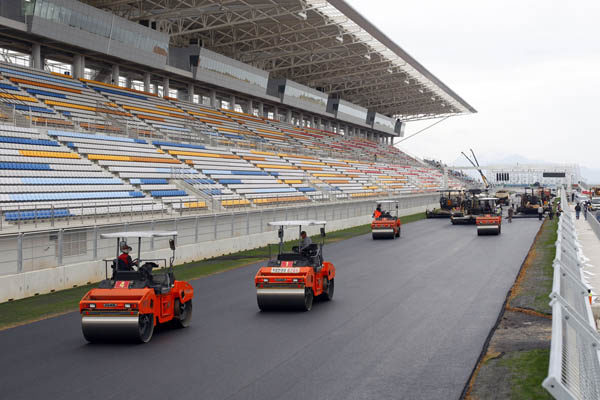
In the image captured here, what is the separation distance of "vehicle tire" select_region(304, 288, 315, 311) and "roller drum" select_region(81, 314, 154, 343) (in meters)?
3.99

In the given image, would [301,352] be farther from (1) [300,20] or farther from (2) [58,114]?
(1) [300,20]

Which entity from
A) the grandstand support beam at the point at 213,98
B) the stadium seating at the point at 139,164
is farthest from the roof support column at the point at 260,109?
the stadium seating at the point at 139,164

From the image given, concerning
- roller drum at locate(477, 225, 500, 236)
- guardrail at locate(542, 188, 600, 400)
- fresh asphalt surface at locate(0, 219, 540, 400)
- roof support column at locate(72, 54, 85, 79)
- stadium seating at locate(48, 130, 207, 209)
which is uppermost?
roof support column at locate(72, 54, 85, 79)

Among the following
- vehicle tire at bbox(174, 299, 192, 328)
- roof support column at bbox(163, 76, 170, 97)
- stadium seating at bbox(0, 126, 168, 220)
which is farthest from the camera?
roof support column at bbox(163, 76, 170, 97)

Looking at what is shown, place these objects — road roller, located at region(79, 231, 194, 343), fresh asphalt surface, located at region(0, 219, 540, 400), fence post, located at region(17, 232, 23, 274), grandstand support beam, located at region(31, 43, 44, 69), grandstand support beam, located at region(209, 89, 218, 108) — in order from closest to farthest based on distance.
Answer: fresh asphalt surface, located at region(0, 219, 540, 400)
road roller, located at region(79, 231, 194, 343)
fence post, located at region(17, 232, 23, 274)
grandstand support beam, located at region(31, 43, 44, 69)
grandstand support beam, located at region(209, 89, 218, 108)

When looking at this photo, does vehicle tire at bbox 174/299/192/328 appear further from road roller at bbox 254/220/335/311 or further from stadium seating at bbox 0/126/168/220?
stadium seating at bbox 0/126/168/220

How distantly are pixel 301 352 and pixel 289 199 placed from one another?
83.9ft

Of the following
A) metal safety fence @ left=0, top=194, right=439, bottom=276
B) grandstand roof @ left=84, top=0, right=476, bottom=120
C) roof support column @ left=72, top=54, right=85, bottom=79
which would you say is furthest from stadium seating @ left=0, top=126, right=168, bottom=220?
grandstand roof @ left=84, top=0, right=476, bottom=120

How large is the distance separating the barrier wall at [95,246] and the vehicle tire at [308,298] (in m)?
7.60

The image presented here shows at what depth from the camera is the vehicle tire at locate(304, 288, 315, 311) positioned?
12961 millimetres

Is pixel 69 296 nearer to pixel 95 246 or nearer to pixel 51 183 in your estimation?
pixel 95 246

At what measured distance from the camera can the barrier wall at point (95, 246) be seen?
15156 mm

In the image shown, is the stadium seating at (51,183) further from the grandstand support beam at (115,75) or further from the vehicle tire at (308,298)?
the grandstand support beam at (115,75)

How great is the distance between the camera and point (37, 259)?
15.9 meters
